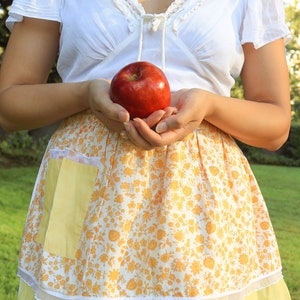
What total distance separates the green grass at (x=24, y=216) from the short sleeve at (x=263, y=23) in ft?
10.9

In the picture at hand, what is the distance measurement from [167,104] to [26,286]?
0.64 m

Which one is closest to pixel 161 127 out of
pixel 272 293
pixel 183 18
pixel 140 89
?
pixel 140 89

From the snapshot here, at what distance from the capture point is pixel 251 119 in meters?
1.54

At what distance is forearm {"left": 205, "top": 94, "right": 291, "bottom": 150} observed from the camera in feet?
4.90

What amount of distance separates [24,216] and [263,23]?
17.9ft

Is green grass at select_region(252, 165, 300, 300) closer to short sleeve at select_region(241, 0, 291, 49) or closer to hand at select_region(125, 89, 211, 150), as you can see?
short sleeve at select_region(241, 0, 291, 49)

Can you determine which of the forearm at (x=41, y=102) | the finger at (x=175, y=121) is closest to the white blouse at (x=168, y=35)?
the forearm at (x=41, y=102)

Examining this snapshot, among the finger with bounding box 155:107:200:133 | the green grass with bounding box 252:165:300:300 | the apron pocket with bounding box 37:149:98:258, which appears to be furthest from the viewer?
the green grass with bounding box 252:165:300:300

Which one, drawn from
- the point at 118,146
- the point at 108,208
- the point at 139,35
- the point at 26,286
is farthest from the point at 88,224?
the point at 139,35

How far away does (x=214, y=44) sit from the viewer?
1546 millimetres

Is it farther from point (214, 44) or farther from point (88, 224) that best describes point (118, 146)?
point (214, 44)

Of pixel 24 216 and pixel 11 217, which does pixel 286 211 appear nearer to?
pixel 24 216

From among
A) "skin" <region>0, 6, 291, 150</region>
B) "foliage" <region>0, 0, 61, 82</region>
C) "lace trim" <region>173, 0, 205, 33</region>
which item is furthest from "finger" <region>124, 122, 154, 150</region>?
"foliage" <region>0, 0, 61, 82</region>

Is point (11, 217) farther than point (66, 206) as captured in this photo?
Yes
